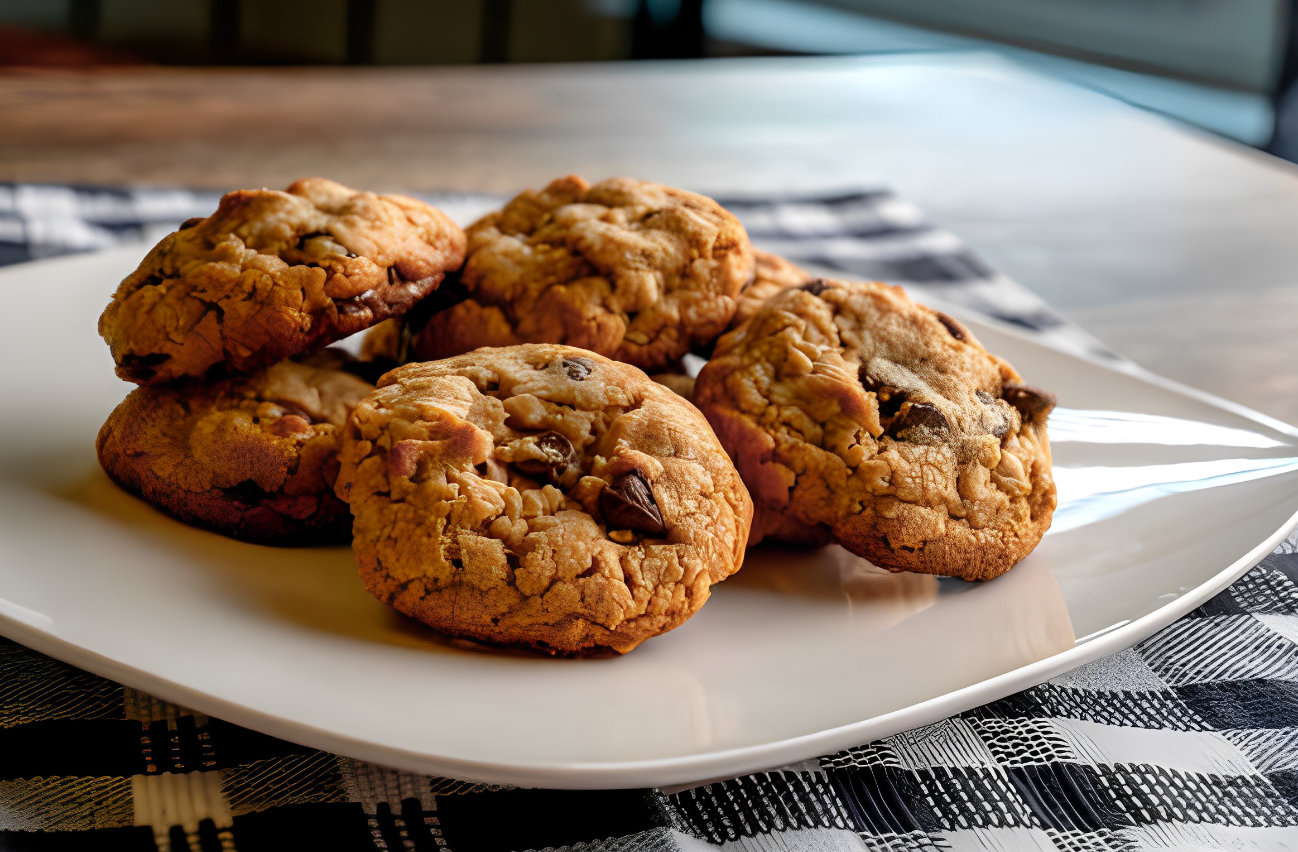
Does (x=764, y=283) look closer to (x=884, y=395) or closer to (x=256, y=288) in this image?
(x=884, y=395)

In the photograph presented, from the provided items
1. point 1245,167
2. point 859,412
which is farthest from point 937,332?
point 1245,167

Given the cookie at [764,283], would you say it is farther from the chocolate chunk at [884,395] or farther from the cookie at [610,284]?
the chocolate chunk at [884,395]

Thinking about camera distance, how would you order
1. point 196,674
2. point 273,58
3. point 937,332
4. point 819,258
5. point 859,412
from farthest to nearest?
point 273,58, point 819,258, point 937,332, point 859,412, point 196,674

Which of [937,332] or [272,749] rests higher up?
[937,332]

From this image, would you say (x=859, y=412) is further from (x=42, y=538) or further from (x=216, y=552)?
(x=42, y=538)

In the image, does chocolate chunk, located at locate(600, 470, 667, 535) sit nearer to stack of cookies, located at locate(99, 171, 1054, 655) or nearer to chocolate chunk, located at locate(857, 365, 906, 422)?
stack of cookies, located at locate(99, 171, 1054, 655)

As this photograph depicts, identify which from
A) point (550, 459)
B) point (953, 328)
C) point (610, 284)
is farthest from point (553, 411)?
point (953, 328)
